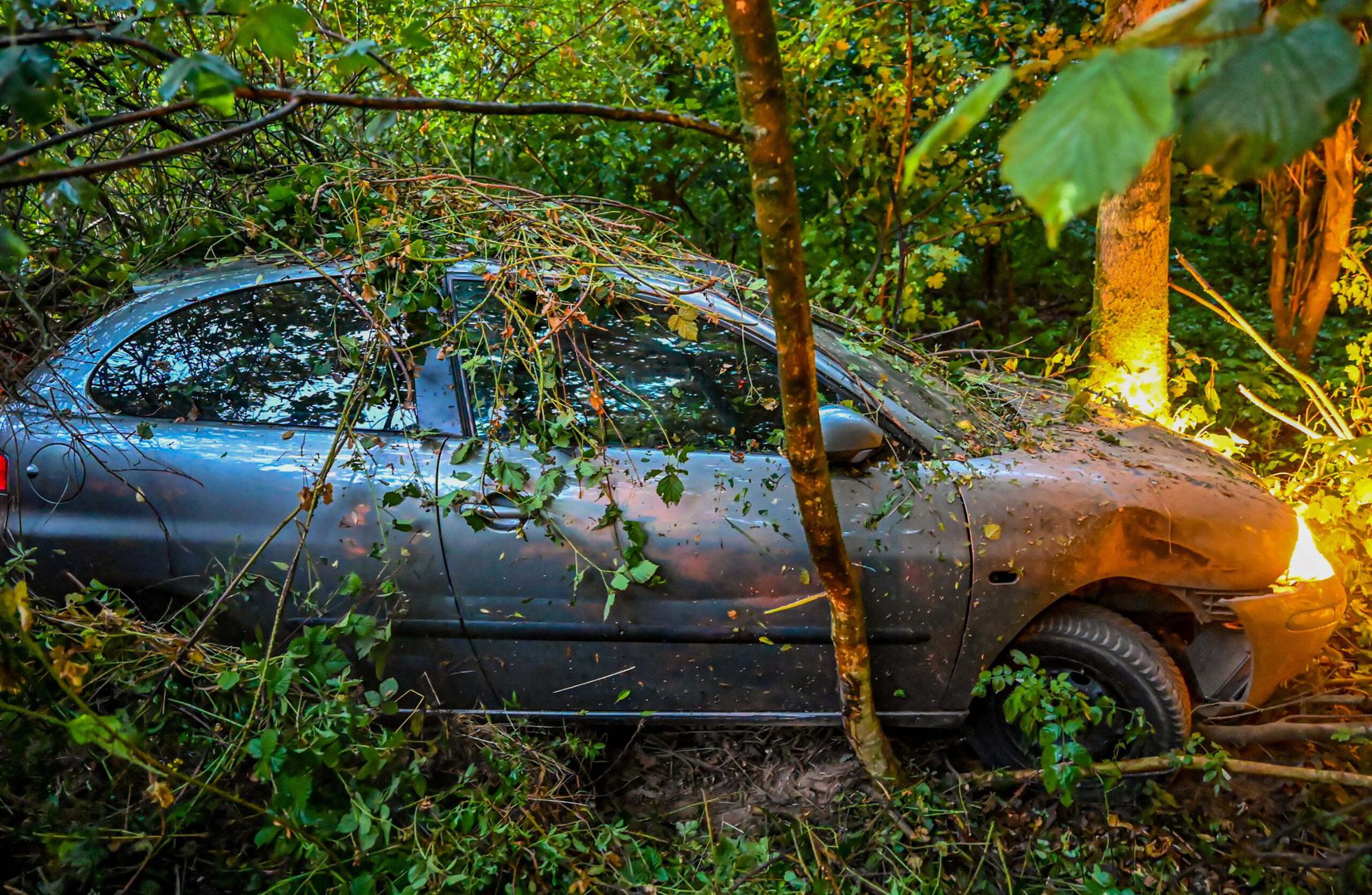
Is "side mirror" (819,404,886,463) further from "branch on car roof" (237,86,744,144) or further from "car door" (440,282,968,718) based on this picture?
"branch on car roof" (237,86,744,144)

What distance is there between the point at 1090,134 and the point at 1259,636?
2633 mm

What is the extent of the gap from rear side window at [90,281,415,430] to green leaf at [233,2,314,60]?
58.1 inches

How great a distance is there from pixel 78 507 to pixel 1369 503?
472 centimetres

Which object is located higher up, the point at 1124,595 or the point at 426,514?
the point at 426,514

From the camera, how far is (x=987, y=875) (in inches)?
99.9

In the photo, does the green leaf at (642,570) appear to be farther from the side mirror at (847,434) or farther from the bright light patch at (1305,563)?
the bright light patch at (1305,563)

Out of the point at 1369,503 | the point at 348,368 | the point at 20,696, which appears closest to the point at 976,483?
the point at 348,368

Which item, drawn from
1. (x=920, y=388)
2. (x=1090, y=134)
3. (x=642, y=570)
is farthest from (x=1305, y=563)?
(x=1090, y=134)

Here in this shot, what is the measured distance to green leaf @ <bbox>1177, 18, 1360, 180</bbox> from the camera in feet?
2.54

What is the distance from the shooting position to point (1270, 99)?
788mm

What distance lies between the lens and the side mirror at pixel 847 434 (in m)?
2.56

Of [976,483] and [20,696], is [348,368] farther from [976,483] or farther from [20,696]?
[976,483]

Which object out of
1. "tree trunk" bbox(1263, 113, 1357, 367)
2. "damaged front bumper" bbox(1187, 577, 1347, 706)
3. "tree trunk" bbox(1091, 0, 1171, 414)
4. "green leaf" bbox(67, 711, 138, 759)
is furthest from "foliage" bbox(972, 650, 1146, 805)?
"tree trunk" bbox(1263, 113, 1357, 367)

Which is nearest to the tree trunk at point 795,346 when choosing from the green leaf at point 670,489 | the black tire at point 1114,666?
the green leaf at point 670,489
